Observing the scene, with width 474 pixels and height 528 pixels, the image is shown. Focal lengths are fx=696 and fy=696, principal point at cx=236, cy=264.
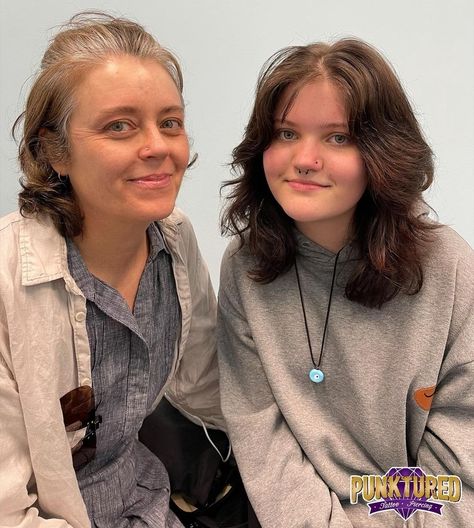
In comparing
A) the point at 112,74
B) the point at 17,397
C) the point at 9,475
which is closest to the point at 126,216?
the point at 112,74

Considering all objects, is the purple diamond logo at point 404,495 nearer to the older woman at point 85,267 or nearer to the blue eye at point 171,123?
the older woman at point 85,267

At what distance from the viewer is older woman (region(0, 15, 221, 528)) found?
94 centimetres

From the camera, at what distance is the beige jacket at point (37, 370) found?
37.6 inches

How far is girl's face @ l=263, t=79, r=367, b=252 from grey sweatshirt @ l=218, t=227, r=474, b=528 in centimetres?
12

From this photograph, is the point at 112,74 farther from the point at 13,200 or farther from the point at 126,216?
the point at 13,200

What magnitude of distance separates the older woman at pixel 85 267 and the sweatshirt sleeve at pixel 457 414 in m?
0.45

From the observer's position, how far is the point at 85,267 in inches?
40.4

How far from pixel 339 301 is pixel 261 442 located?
0.27 meters

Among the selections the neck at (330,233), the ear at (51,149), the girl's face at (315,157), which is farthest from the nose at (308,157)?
the ear at (51,149)

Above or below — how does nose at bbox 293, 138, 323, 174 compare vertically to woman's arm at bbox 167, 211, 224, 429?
above

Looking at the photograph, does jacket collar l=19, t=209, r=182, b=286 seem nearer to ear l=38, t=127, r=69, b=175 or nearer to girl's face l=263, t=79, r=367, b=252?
ear l=38, t=127, r=69, b=175

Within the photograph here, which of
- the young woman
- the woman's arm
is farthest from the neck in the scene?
the woman's arm

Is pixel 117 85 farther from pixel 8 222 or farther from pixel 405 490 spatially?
pixel 405 490

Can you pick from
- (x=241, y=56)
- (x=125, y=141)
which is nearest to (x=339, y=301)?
(x=125, y=141)
